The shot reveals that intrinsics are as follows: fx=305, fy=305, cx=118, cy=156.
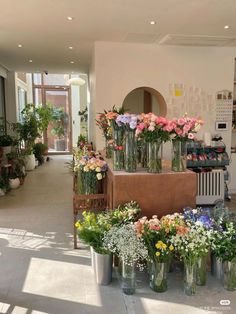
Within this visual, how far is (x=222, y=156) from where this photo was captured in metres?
5.31

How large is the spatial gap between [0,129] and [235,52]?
5.54 metres

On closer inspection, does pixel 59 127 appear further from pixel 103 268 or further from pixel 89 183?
pixel 103 268

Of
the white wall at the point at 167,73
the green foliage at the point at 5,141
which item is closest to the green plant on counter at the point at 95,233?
the white wall at the point at 167,73

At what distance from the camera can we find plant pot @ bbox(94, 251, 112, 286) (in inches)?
103

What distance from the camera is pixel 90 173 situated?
341 centimetres

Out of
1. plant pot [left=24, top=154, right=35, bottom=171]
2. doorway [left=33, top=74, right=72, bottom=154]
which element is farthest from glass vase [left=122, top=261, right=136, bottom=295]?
doorway [left=33, top=74, right=72, bottom=154]

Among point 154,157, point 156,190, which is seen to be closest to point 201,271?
point 156,190

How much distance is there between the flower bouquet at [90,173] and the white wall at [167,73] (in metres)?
1.99

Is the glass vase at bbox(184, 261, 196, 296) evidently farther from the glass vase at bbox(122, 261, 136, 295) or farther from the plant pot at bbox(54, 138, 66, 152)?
the plant pot at bbox(54, 138, 66, 152)

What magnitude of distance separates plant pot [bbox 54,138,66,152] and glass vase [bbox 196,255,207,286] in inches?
411

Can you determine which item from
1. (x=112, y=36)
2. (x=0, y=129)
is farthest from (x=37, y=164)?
(x=112, y=36)

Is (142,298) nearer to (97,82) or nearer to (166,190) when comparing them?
(166,190)

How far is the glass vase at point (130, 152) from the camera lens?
290cm

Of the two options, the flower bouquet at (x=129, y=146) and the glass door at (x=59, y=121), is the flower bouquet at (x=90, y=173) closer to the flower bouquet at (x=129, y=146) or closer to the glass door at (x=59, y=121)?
the flower bouquet at (x=129, y=146)
